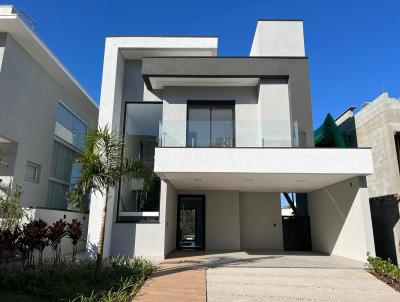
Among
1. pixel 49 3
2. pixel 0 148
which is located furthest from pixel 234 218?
pixel 49 3

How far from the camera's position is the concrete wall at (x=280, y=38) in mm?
13547

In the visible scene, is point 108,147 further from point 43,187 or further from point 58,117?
point 58,117

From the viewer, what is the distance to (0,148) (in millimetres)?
12062

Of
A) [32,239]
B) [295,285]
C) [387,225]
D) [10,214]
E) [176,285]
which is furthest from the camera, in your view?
[387,225]

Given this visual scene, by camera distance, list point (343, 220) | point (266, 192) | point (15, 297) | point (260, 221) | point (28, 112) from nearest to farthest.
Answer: point (15, 297) → point (343, 220) → point (28, 112) → point (260, 221) → point (266, 192)

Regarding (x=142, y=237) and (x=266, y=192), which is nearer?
(x=142, y=237)

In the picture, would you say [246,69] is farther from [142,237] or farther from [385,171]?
[142,237]

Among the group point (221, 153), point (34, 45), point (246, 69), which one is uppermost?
point (34, 45)

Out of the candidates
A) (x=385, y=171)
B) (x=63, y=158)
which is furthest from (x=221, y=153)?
(x=63, y=158)

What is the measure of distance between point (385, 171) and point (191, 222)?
8881mm

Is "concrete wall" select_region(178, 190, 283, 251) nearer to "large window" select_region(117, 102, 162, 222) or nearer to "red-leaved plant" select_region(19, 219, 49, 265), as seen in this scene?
"large window" select_region(117, 102, 162, 222)

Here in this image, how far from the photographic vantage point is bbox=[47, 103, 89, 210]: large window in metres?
15.5

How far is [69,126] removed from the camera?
17578mm

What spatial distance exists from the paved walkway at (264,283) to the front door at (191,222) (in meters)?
4.18
